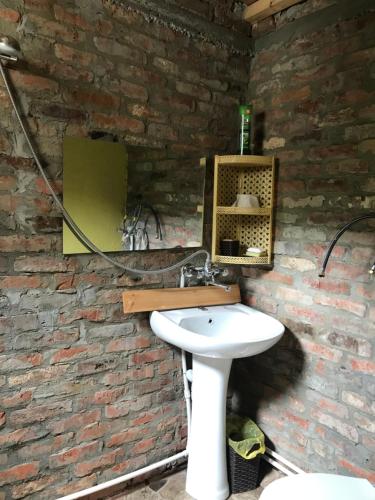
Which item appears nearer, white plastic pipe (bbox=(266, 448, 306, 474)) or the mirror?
the mirror

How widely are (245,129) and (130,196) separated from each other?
647mm

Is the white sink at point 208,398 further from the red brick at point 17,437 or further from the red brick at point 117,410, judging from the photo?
the red brick at point 17,437

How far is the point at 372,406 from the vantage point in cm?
152

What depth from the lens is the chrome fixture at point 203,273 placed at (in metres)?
1.83

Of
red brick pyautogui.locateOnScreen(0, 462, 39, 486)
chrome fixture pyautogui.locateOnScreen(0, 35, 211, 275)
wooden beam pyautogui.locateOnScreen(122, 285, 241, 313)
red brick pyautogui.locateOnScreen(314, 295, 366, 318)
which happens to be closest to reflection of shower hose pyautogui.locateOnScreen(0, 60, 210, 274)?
chrome fixture pyautogui.locateOnScreen(0, 35, 211, 275)

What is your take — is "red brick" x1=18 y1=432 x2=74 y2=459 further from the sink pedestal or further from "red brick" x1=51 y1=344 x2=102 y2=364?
the sink pedestal

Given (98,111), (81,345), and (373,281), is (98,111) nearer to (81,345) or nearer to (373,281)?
(81,345)

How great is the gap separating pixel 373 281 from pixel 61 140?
4.33ft

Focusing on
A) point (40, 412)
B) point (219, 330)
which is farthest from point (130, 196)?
point (40, 412)

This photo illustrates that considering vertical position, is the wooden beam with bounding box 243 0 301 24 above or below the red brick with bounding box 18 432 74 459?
above

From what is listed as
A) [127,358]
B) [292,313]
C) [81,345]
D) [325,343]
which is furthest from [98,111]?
[325,343]

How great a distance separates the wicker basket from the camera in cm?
177

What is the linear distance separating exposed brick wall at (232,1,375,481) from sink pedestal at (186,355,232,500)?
35 cm

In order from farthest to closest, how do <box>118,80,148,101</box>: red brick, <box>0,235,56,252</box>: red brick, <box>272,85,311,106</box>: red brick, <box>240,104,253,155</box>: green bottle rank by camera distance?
1. <box>240,104,253,155</box>: green bottle
2. <box>272,85,311,106</box>: red brick
3. <box>118,80,148,101</box>: red brick
4. <box>0,235,56,252</box>: red brick
